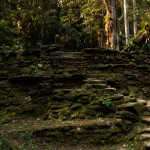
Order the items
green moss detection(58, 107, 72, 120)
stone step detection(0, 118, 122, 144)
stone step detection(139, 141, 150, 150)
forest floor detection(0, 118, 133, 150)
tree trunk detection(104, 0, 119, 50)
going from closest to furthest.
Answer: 1. stone step detection(139, 141, 150, 150)
2. forest floor detection(0, 118, 133, 150)
3. stone step detection(0, 118, 122, 144)
4. green moss detection(58, 107, 72, 120)
5. tree trunk detection(104, 0, 119, 50)

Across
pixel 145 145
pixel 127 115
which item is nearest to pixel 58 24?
pixel 127 115

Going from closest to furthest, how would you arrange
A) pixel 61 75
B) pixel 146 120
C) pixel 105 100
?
pixel 146 120
pixel 105 100
pixel 61 75

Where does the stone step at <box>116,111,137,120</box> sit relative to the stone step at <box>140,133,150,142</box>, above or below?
above

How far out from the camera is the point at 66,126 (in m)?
3.94

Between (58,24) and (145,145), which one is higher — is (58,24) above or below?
above

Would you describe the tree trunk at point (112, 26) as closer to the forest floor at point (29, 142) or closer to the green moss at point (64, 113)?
the green moss at point (64, 113)

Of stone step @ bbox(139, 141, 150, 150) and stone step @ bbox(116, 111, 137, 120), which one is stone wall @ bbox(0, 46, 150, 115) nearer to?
Answer: stone step @ bbox(116, 111, 137, 120)

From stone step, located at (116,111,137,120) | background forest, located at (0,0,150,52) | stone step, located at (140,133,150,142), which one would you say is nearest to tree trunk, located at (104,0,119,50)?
background forest, located at (0,0,150,52)

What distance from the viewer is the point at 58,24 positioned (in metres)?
13.0

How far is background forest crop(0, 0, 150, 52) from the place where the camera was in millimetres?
9000

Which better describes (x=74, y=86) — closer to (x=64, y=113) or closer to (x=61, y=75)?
(x=61, y=75)

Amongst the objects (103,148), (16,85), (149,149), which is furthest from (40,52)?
(149,149)

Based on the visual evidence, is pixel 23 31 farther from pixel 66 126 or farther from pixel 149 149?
pixel 149 149

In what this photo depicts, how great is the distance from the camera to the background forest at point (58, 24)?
9000 millimetres
